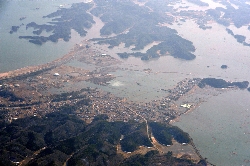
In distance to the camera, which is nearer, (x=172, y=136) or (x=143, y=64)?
(x=172, y=136)

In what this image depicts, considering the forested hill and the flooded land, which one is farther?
the flooded land

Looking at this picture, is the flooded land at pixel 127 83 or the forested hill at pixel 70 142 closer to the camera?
the forested hill at pixel 70 142

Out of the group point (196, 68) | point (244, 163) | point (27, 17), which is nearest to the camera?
point (244, 163)

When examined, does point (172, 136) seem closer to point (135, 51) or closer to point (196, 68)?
point (196, 68)

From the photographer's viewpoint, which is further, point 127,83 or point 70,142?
point 127,83

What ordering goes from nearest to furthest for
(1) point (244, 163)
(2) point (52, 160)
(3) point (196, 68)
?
(2) point (52, 160) → (1) point (244, 163) → (3) point (196, 68)

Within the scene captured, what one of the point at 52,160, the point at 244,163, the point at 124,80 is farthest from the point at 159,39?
the point at 52,160

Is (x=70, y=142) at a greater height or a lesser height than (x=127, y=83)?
greater

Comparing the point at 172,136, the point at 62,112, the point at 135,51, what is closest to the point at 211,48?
the point at 135,51

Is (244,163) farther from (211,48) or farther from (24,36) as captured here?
(24,36)
